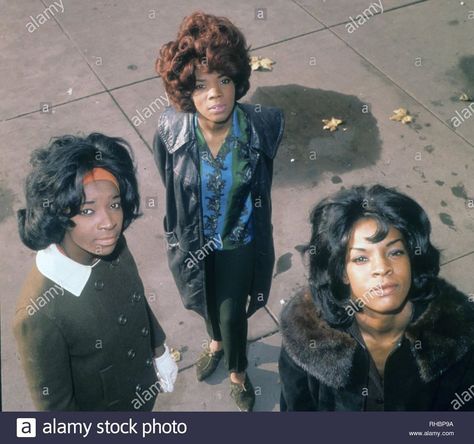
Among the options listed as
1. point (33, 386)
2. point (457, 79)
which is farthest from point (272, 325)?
point (457, 79)

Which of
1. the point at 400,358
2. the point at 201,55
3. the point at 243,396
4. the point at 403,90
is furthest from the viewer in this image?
the point at 403,90

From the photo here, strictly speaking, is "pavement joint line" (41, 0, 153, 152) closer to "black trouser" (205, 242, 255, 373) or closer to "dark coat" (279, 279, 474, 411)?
"black trouser" (205, 242, 255, 373)

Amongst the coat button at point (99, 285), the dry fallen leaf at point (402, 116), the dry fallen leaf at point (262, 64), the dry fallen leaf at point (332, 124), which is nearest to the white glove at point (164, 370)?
the coat button at point (99, 285)

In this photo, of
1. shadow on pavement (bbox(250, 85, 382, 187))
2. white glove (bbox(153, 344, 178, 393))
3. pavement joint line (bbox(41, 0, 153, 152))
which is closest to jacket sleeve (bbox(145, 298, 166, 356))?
white glove (bbox(153, 344, 178, 393))

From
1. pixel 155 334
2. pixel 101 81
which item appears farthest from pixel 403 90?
pixel 155 334

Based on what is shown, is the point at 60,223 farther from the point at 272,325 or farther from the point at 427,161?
the point at 427,161

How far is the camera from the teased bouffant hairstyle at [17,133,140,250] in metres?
3.25

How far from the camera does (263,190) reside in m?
4.28

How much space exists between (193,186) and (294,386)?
125 cm

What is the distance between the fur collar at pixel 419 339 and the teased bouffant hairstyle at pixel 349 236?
0.27ft

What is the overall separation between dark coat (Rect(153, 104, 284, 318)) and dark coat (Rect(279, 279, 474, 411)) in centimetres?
82

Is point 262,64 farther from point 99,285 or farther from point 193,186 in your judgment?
point 99,285

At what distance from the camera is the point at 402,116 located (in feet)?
23.1

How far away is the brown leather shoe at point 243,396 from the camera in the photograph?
4.89m
